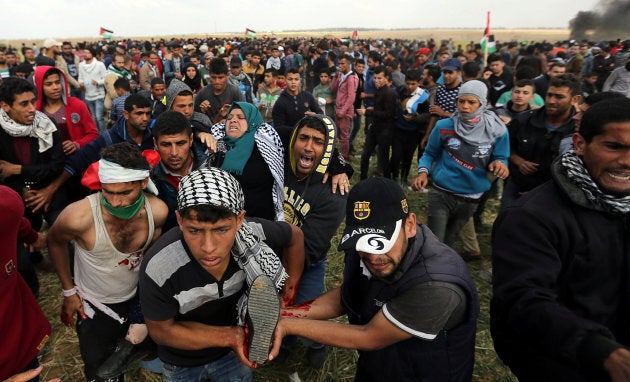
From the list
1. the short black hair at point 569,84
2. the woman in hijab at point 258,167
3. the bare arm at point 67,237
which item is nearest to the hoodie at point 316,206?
the woman in hijab at point 258,167

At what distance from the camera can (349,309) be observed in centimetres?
227

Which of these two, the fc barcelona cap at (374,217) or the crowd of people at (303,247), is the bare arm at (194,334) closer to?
the crowd of people at (303,247)

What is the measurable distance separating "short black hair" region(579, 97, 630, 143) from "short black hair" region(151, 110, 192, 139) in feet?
9.11

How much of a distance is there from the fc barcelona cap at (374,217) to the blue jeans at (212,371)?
51.9 inches

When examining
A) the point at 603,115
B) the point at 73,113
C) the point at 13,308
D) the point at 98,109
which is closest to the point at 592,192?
the point at 603,115

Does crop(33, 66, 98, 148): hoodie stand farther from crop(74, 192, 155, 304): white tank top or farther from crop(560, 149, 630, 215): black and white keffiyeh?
crop(560, 149, 630, 215): black and white keffiyeh

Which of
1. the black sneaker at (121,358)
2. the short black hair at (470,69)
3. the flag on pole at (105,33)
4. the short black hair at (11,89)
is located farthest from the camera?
the flag on pole at (105,33)

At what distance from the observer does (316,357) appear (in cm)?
363

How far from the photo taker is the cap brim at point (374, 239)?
1845 mm

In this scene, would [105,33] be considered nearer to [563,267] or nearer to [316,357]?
[316,357]

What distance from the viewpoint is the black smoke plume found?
39.9 meters

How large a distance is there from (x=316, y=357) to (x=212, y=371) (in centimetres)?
134

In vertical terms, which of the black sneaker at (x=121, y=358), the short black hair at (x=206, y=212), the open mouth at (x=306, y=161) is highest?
the short black hair at (x=206, y=212)

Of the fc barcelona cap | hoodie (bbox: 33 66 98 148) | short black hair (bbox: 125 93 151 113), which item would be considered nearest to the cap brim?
the fc barcelona cap
